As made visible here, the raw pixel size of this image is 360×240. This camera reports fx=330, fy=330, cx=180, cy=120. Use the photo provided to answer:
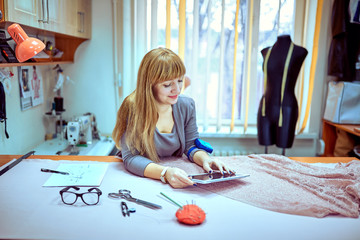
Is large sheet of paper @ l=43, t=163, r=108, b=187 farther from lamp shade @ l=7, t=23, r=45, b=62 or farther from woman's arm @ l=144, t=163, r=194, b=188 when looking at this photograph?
lamp shade @ l=7, t=23, r=45, b=62

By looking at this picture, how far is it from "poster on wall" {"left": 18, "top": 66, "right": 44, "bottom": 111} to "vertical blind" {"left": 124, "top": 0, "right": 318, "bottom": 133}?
80cm

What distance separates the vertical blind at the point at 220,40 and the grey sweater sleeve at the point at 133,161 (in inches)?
56.1

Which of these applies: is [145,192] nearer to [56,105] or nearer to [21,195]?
[21,195]

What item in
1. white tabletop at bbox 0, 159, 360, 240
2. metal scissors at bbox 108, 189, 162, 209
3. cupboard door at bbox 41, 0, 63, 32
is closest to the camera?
white tabletop at bbox 0, 159, 360, 240

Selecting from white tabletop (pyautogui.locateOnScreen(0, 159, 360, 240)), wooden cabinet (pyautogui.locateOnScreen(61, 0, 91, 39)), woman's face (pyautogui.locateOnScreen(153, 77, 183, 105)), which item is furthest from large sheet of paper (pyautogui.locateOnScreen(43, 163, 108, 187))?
wooden cabinet (pyautogui.locateOnScreen(61, 0, 91, 39))

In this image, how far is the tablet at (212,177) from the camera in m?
1.20

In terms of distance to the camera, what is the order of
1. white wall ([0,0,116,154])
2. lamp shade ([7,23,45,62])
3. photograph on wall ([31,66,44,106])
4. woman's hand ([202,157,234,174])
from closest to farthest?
lamp shade ([7,23,45,62]), woman's hand ([202,157,234,174]), photograph on wall ([31,66,44,106]), white wall ([0,0,116,154])

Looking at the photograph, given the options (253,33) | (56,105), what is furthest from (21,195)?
(253,33)

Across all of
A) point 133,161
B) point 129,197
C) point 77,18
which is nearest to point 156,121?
point 133,161

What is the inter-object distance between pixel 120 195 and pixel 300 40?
7.35 ft

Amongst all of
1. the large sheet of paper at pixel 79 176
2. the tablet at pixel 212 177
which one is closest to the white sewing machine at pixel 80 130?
the large sheet of paper at pixel 79 176

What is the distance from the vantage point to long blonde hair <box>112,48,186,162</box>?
138 centimetres

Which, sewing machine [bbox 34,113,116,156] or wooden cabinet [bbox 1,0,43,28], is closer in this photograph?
wooden cabinet [bbox 1,0,43,28]

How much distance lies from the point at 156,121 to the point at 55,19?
1018 millimetres
